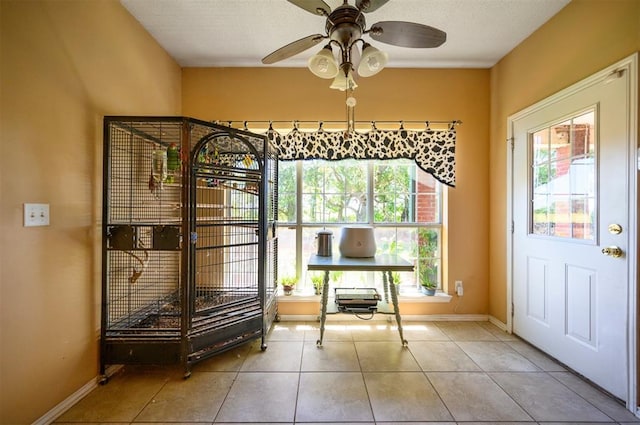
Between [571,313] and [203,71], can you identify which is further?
[203,71]

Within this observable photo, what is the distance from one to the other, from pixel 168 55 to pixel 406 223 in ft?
9.50

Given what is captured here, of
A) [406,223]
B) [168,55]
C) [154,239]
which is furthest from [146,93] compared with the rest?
[406,223]

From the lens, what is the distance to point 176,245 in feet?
5.97

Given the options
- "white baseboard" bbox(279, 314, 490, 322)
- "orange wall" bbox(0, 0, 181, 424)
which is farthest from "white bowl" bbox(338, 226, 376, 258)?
"orange wall" bbox(0, 0, 181, 424)

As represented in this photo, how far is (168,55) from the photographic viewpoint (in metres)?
2.62

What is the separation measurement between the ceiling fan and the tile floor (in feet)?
6.29

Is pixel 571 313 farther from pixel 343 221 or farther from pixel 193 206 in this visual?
pixel 193 206

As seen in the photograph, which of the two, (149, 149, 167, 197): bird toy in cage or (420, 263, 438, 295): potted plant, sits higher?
(149, 149, 167, 197): bird toy in cage

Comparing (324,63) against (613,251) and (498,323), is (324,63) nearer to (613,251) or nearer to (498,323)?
(613,251)

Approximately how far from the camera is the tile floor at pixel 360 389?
1.54m

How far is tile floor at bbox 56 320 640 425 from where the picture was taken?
154 cm

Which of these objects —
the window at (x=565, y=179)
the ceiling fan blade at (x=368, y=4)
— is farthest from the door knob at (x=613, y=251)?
the ceiling fan blade at (x=368, y=4)

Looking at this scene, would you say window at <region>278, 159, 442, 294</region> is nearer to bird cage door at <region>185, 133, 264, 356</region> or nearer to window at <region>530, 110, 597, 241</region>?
bird cage door at <region>185, 133, 264, 356</region>

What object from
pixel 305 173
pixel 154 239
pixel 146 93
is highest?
pixel 146 93
